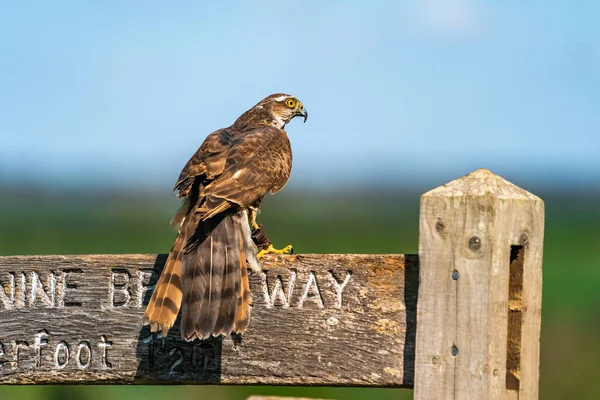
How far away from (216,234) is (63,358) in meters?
0.69

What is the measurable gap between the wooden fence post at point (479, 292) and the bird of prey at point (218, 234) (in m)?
0.66

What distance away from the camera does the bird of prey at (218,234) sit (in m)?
3.36

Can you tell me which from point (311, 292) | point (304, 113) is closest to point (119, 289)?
point (311, 292)

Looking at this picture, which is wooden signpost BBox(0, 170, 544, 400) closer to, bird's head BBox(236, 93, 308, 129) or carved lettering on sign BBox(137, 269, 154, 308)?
carved lettering on sign BBox(137, 269, 154, 308)

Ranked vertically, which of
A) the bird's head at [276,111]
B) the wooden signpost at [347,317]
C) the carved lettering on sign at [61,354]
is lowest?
the carved lettering on sign at [61,354]

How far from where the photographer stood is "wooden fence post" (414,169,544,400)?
9.82ft

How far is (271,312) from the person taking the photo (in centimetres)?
347

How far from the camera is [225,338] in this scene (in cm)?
352

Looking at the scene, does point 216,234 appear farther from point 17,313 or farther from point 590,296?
point 590,296

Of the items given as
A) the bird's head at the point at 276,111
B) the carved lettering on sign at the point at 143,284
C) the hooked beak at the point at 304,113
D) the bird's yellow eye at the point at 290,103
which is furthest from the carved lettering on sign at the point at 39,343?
the hooked beak at the point at 304,113

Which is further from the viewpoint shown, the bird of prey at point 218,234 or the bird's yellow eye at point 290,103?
the bird's yellow eye at point 290,103

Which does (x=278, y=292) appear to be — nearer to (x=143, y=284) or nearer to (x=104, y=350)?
(x=143, y=284)

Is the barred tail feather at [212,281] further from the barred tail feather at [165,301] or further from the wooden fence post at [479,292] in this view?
the wooden fence post at [479,292]

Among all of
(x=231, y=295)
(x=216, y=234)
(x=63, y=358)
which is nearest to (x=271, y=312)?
(x=231, y=295)
